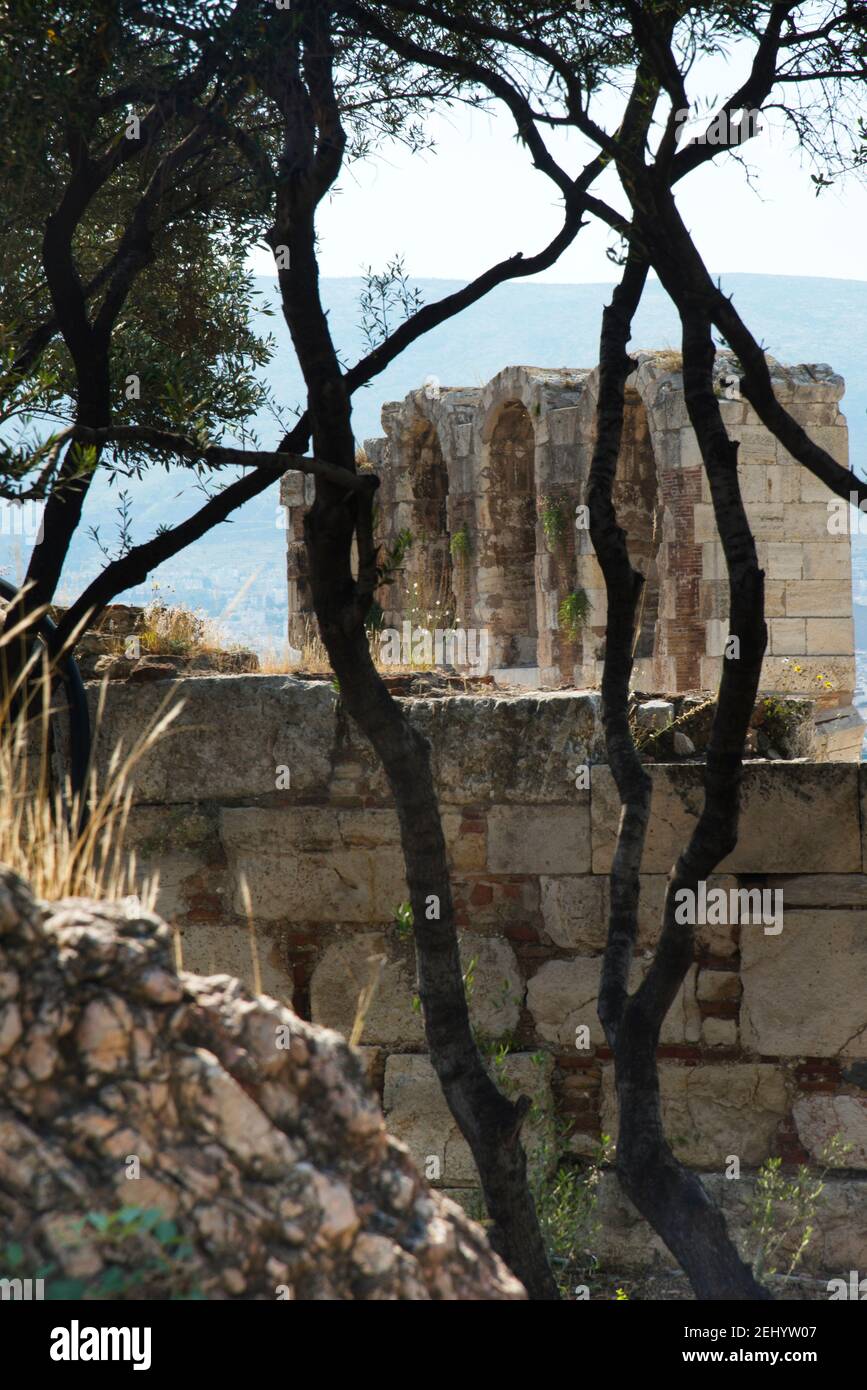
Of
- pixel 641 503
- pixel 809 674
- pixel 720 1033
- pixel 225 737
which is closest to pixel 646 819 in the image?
pixel 720 1033

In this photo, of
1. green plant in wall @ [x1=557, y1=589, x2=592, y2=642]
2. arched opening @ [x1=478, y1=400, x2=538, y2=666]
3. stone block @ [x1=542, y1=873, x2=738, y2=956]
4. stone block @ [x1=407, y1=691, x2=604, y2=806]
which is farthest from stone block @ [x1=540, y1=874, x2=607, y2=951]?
arched opening @ [x1=478, y1=400, x2=538, y2=666]

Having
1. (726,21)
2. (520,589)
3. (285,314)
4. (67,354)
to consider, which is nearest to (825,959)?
(285,314)

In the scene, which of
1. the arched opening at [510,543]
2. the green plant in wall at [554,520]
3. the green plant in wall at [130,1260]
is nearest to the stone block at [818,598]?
the green plant in wall at [554,520]

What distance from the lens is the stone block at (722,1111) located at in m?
6.13

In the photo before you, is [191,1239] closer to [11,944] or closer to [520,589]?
[11,944]

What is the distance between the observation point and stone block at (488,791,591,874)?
6312 mm

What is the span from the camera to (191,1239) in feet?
7.94

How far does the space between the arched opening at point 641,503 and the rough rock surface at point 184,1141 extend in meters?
14.6

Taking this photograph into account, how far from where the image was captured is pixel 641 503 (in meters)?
17.6

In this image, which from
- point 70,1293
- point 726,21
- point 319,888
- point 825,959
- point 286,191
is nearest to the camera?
point 70,1293

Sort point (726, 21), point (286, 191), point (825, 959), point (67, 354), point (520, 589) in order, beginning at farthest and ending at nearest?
point (520, 589)
point (67, 354)
point (825, 959)
point (726, 21)
point (286, 191)

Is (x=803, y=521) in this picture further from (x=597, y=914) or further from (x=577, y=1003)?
(x=577, y=1003)

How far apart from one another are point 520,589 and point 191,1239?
17491 mm

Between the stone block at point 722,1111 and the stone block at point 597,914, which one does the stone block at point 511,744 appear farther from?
the stone block at point 722,1111
